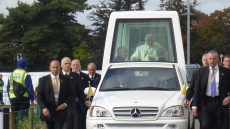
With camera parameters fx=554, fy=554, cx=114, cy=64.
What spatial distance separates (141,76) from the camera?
11336mm

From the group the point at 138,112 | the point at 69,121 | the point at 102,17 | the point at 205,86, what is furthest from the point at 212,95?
the point at 102,17

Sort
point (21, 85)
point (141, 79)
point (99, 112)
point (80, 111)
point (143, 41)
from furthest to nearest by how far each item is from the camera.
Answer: point (143, 41) → point (21, 85) → point (80, 111) → point (141, 79) → point (99, 112)

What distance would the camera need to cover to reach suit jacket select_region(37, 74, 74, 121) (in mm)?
10523

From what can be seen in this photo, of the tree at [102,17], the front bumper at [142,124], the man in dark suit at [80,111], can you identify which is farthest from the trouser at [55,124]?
the tree at [102,17]

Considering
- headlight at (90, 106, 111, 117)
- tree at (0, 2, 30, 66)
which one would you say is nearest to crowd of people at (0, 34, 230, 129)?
headlight at (90, 106, 111, 117)

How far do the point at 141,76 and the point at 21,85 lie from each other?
3.44 meters

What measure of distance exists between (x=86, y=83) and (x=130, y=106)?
373 cm

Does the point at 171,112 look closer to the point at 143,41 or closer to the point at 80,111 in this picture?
the point at 80,111

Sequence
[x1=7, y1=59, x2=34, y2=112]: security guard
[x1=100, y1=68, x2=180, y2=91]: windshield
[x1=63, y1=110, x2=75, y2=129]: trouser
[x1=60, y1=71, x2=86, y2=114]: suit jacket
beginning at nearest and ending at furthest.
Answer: [x1=63, y1=110, x2=75, y2=129]: trouser → [x1=100, y1=68, x2=180, y2=91]: windshield → [x1=60, y1=71, x2=86, y2=114]: suit jacket → [x1=7, y1=59, x2=34, y2=112]: security guard

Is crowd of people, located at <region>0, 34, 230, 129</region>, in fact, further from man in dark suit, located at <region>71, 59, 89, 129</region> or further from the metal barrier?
man in dark suit, located at <region>71, 59, 89, 129</region>

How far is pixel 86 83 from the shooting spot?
1348 cm

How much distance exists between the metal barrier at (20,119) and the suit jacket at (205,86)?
11.6 ft

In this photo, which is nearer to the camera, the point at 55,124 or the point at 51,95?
the point at 51,95

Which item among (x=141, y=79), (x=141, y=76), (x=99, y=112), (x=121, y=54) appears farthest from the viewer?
(x=121, y=54)
